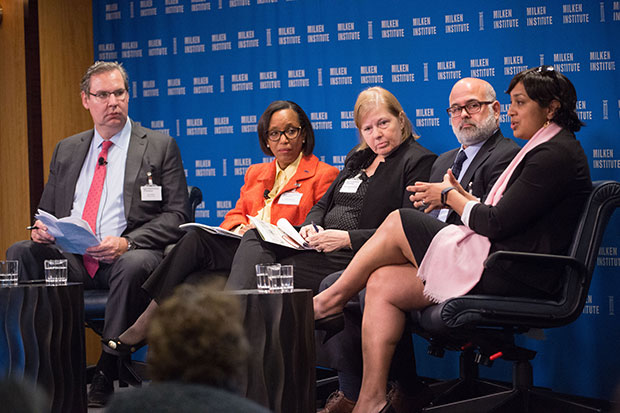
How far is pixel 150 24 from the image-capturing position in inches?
201

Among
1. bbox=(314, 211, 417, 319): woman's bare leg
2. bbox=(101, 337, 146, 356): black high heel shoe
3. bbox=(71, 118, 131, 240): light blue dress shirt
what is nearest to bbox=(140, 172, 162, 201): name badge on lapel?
bbox=(71, 118, 131, 240): light blue dress shirt

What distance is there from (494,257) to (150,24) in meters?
3.39

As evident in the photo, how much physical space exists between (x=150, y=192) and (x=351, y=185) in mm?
1162

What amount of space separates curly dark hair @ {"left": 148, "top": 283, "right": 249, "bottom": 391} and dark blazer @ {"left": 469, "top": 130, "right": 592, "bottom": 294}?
194cm

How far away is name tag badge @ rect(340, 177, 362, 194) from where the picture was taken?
382 centimetres

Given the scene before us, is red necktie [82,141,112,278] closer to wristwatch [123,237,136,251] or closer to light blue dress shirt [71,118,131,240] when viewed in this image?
light blue dress shirt [71,118,131,240]

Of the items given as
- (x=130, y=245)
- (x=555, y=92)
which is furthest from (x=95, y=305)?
(x=555, y=92)

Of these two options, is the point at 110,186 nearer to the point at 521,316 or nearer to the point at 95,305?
the point at 95,305

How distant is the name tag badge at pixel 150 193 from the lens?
4.07 metres

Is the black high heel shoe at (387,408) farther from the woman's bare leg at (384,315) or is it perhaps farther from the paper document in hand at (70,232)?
the paper document in hand at (70,232)

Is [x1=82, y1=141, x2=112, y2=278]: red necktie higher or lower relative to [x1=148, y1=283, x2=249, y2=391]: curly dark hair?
higher

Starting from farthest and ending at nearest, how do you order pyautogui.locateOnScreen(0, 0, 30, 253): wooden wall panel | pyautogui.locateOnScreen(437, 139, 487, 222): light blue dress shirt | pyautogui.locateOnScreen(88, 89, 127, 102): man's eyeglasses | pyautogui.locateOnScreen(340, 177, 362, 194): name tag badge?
pyautogui.locateOnScreen(0, 0, 30, 253): wooden wall panel < pyautogui.locateOnScreen(88, 89, 127, 102): man's eyeglasses < pyautogui.locateOnScreen(340, 177, 362, 194): name tag badge < pyautogui.locateOnScreen(437, 139, 487, 222): light blue dress shirt

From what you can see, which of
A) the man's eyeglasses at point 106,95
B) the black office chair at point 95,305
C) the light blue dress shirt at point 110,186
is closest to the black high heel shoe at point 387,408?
the black office chair at point 95,305

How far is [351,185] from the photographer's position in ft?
12.6
